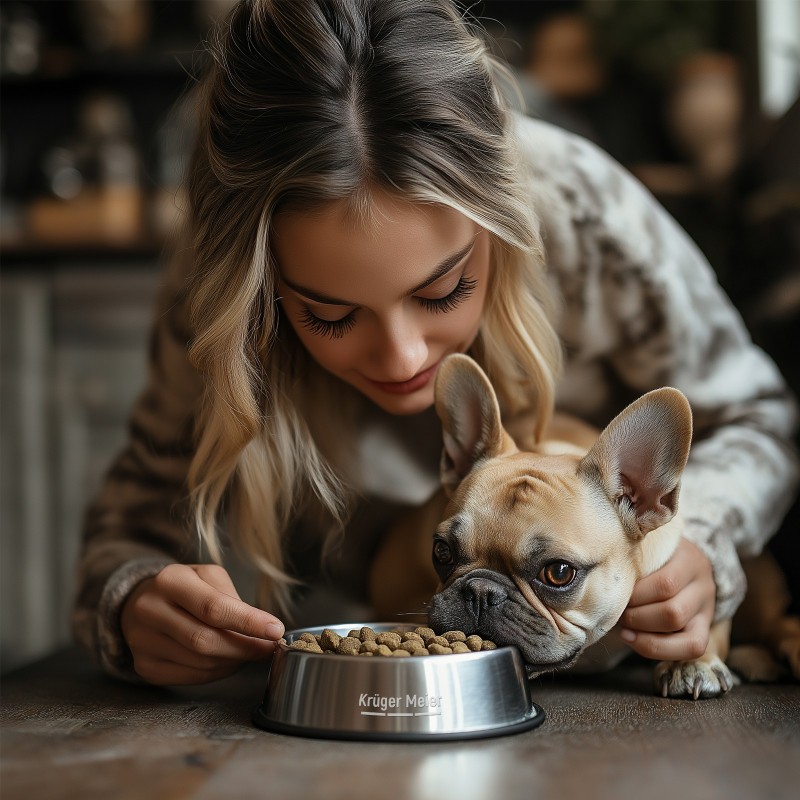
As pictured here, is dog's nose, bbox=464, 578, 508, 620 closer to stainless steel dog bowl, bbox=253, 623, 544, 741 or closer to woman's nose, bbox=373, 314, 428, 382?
stainless steel dog bowl, bbox=253, 623, 544, 741

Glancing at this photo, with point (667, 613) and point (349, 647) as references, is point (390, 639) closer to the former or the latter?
point (349, 647)

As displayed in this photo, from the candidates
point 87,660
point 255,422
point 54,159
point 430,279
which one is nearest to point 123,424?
point 54,159

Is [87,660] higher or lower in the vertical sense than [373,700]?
lower

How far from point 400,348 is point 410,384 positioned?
0.38 ft

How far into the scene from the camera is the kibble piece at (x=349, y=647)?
1.05 meters

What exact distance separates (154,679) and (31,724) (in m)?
0.19

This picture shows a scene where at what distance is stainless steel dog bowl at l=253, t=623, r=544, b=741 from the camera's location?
3.19 feet

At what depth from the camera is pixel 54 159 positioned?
3600 mm

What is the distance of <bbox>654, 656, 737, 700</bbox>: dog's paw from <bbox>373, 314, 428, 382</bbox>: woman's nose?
507 mm

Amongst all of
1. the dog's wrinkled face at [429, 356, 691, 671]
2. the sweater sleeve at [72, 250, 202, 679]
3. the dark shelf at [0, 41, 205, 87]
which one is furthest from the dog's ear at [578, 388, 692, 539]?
the dark shelf at [0, 41, 205, 87]

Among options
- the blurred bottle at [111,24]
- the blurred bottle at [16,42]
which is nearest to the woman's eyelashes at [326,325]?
the blurred bottle at [111,24]

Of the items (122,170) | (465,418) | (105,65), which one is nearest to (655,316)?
(465,418)

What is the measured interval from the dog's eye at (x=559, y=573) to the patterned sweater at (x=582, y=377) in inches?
15.5

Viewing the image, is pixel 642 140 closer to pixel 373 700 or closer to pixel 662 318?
pixel 662 318
